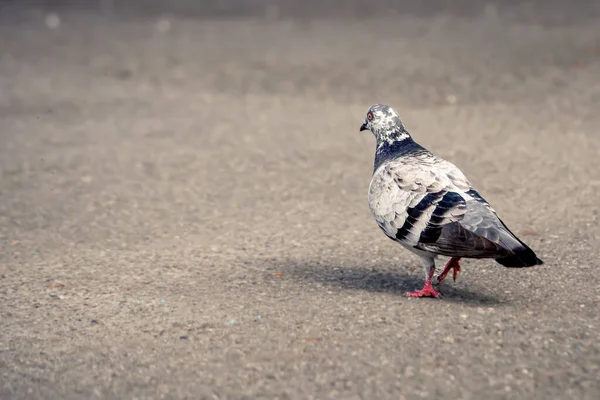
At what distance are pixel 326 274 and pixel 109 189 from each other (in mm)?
3145

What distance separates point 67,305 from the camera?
17.6ft

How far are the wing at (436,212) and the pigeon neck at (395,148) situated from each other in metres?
0.22

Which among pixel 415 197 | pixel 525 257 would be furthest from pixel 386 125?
pixel 525 257

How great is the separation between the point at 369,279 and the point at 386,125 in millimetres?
1045

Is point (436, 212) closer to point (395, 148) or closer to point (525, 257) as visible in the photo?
point (525, 257)

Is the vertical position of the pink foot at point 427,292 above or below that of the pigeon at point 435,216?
below

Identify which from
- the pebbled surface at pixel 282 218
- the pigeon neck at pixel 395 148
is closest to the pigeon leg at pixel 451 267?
the pebbled surface at pixel 282 218

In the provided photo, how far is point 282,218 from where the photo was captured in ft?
23.9

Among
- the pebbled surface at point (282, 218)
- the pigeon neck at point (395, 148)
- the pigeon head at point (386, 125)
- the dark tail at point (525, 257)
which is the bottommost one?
the pebbled surface at point (282, 218)

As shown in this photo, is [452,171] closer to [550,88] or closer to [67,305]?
[67,305]

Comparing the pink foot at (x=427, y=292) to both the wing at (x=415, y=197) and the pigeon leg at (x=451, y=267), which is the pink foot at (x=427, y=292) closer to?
the pigeon leg at (x=451, y=267)

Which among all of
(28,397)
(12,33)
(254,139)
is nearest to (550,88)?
(254,139)

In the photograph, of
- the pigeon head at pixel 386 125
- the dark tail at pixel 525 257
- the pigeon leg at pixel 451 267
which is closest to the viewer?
the dark tail at pixel 525 257

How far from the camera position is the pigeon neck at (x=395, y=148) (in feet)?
18.2
